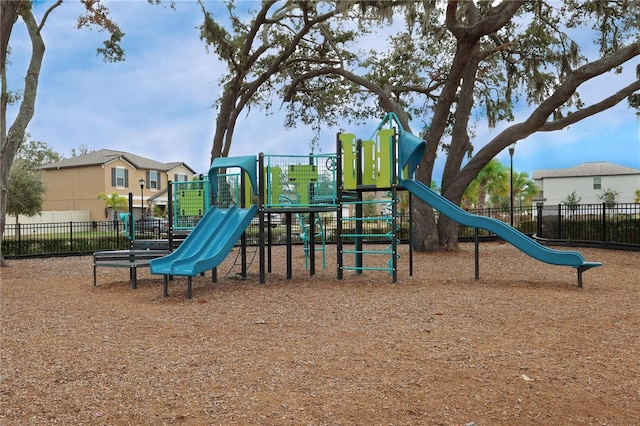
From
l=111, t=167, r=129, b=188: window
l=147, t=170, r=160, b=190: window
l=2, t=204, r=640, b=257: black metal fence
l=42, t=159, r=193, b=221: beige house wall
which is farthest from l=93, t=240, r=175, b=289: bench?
l=147, t=170, r=160, b=190: window

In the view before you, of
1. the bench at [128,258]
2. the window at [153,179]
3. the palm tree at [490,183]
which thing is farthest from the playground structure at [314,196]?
the window at [153,179]

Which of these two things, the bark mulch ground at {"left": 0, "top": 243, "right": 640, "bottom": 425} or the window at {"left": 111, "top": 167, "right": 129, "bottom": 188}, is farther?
the window at {"left": 111, "top": 167, "right": 129, "bottom": 188}

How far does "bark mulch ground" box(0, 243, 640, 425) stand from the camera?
3604mm

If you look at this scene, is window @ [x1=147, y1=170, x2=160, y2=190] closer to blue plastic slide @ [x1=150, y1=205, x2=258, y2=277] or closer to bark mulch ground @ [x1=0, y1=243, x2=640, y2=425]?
blue plastic slide @ [x1=150, y1=205, x2=258, y2=277]

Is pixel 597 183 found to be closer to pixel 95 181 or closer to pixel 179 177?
pixel 179 177

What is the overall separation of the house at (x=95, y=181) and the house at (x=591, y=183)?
1277 inches

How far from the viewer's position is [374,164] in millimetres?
10359

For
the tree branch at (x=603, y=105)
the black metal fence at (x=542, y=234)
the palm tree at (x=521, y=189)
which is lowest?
the black metal fence at (x=542, y=234)

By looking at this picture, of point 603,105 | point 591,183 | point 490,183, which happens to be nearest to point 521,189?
point 490,183

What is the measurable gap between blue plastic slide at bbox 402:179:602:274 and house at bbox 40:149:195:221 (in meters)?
29.4

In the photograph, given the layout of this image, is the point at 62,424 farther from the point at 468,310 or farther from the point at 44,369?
the point at 468,310

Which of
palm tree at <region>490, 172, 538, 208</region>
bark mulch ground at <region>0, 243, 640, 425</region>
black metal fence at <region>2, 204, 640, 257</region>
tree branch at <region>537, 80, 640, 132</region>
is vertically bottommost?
bark mulch ground at <region>0, 243, 640, 425</region>

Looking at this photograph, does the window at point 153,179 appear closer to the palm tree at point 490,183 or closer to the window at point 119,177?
the window at point 119,177

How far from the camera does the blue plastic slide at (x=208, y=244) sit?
828cm
